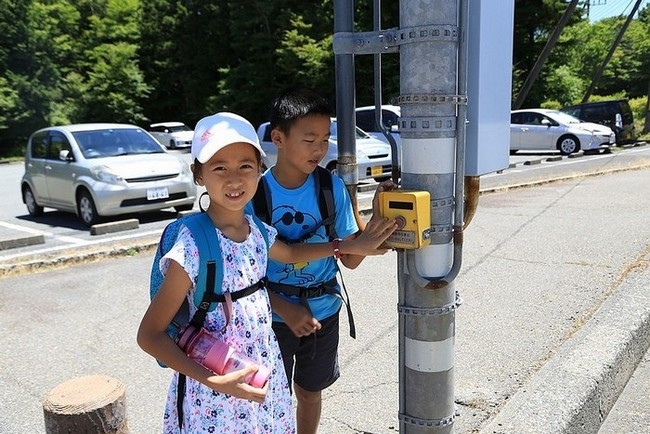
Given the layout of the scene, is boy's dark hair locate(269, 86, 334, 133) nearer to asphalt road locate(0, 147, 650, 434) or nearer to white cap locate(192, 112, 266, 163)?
white cap locate(192, 112, 266, 163)

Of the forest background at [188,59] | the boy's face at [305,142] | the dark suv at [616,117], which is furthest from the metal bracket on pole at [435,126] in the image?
the forest background at [188,59]

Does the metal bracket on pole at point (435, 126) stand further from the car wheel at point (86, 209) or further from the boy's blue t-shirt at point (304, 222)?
the car wheel at point (86, 209)

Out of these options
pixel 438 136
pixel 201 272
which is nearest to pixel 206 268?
pixel 201 272

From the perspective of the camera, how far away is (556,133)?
1697cm

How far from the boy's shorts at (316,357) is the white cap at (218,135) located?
0.93m

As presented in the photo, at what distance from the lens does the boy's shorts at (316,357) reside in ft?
7.84

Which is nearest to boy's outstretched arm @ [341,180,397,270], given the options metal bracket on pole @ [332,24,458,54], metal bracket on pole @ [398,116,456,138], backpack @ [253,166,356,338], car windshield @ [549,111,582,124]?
backpack @ [253,166,356,338]

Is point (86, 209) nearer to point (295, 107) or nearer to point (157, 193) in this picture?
point (157, 193)

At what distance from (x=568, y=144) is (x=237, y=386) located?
1702cm

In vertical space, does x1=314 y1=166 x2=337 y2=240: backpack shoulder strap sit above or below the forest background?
below

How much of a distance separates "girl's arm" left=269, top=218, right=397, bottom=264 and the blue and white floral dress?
0.56 ft

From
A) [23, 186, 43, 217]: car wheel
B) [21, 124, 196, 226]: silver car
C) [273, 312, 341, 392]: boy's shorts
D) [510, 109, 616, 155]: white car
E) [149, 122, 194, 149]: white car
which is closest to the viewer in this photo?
[273, 312, 341, 392]: boy's shorts

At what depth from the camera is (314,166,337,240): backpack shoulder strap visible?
7.47 feet

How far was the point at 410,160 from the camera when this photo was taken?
1884 millimetres
